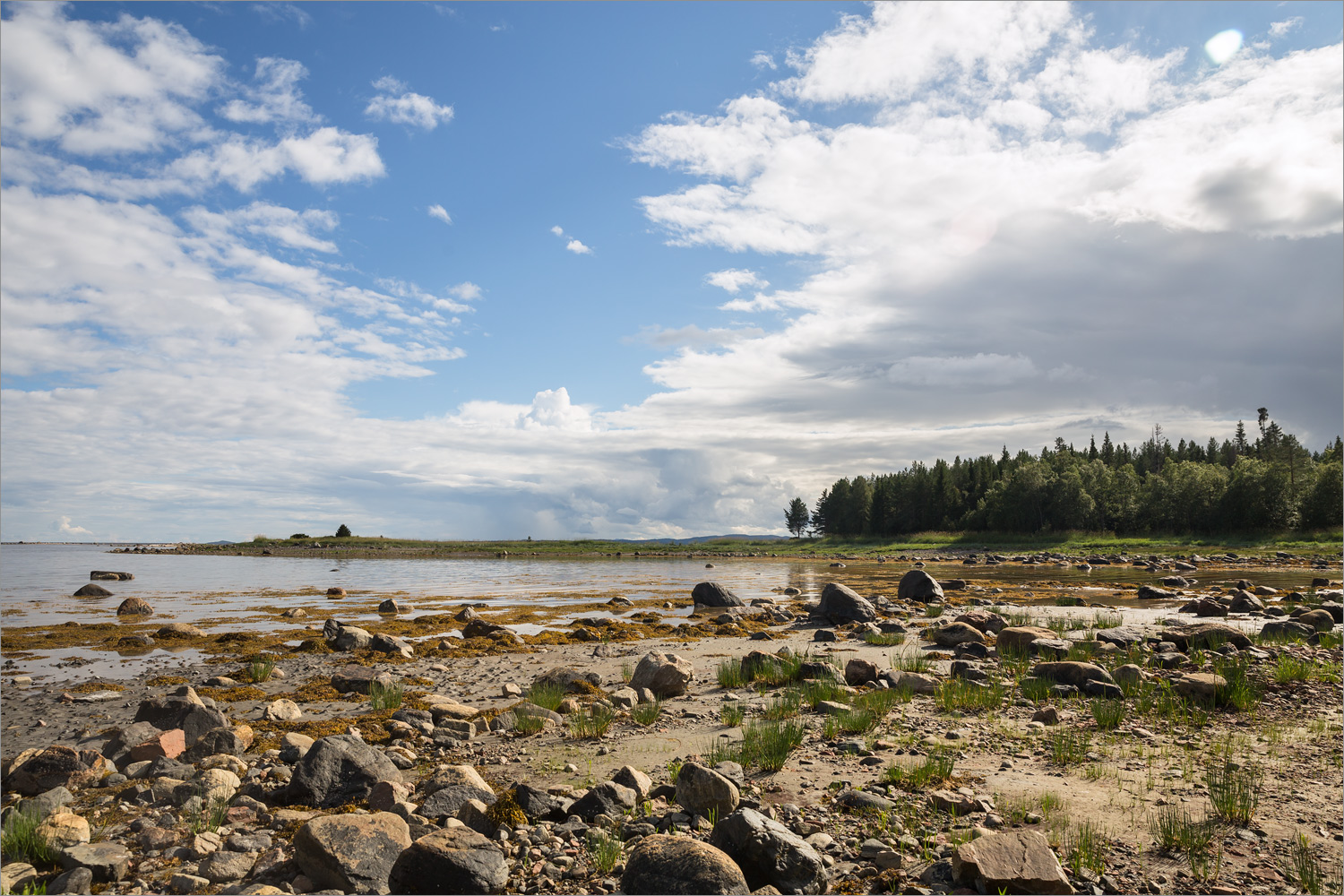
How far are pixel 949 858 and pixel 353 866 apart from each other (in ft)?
17.6

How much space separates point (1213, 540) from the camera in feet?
287

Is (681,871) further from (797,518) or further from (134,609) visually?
(797,518)

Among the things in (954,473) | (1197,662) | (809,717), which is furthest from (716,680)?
(954,473)

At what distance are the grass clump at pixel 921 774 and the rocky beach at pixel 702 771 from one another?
0.12ft

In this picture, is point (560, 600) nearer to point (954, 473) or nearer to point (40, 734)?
point (40, 734)

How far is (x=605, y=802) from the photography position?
7.42 meters

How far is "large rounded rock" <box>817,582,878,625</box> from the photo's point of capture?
2592 centimetres

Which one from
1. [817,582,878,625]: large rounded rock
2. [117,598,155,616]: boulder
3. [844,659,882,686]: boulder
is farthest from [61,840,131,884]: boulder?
[117,598,155,616]: boulder

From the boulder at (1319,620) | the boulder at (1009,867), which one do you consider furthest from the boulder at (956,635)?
the boulder at (1009,867)

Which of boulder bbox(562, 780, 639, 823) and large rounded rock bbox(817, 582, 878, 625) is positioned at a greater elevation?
boulder bbox(562, 780, 639, 823)

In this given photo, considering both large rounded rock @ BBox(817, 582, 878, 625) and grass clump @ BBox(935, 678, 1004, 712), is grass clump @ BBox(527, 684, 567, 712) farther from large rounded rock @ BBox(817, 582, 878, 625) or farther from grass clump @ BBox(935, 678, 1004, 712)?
large rounded rock @ BBox(817, 582, 878, 625)

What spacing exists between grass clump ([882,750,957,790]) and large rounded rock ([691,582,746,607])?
993 inches

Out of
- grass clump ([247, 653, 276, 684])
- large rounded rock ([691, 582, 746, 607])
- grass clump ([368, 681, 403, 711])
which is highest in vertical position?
grass clump ([368, 681, 403, 711])

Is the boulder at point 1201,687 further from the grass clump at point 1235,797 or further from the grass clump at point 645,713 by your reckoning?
the grass clump at point 645,713
